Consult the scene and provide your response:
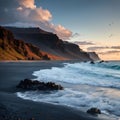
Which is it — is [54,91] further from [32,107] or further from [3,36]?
[3,36]

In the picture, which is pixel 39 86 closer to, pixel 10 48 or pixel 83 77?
pixel 83 77

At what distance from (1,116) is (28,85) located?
11.2 metres

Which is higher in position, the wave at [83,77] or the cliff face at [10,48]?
the cliff face at [10,48]

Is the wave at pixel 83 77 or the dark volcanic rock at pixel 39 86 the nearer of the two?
the dark volcanic rock at pixel 39 86

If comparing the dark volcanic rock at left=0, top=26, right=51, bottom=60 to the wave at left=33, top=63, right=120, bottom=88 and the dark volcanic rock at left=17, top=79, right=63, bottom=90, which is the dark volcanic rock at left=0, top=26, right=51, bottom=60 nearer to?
the wave at left=33, top=63, right=120, bottom=88

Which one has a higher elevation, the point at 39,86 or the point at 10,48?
the point at 10,48

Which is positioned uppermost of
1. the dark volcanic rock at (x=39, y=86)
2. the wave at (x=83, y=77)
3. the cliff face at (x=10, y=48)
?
the cliff face at (x=10, y=48)

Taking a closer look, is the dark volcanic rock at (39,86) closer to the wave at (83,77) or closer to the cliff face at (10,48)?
the wave at (83,77)

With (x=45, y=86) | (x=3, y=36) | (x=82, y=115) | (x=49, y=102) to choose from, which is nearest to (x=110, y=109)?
(x=82, y=115)

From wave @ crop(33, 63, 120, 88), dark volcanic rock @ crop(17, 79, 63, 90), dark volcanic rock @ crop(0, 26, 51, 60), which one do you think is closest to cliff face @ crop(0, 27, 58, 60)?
dark volcanic rock @ crop(0, 26, 51, 60)

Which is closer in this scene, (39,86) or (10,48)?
(39,86)

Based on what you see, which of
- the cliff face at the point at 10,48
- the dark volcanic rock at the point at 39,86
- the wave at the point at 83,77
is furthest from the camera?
the cliff face at the point at 10,48

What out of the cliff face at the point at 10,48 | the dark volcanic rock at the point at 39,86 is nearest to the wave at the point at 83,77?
the dark volcanic rock at the point at 39,86

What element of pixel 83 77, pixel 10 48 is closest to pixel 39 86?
pixel 83 77
